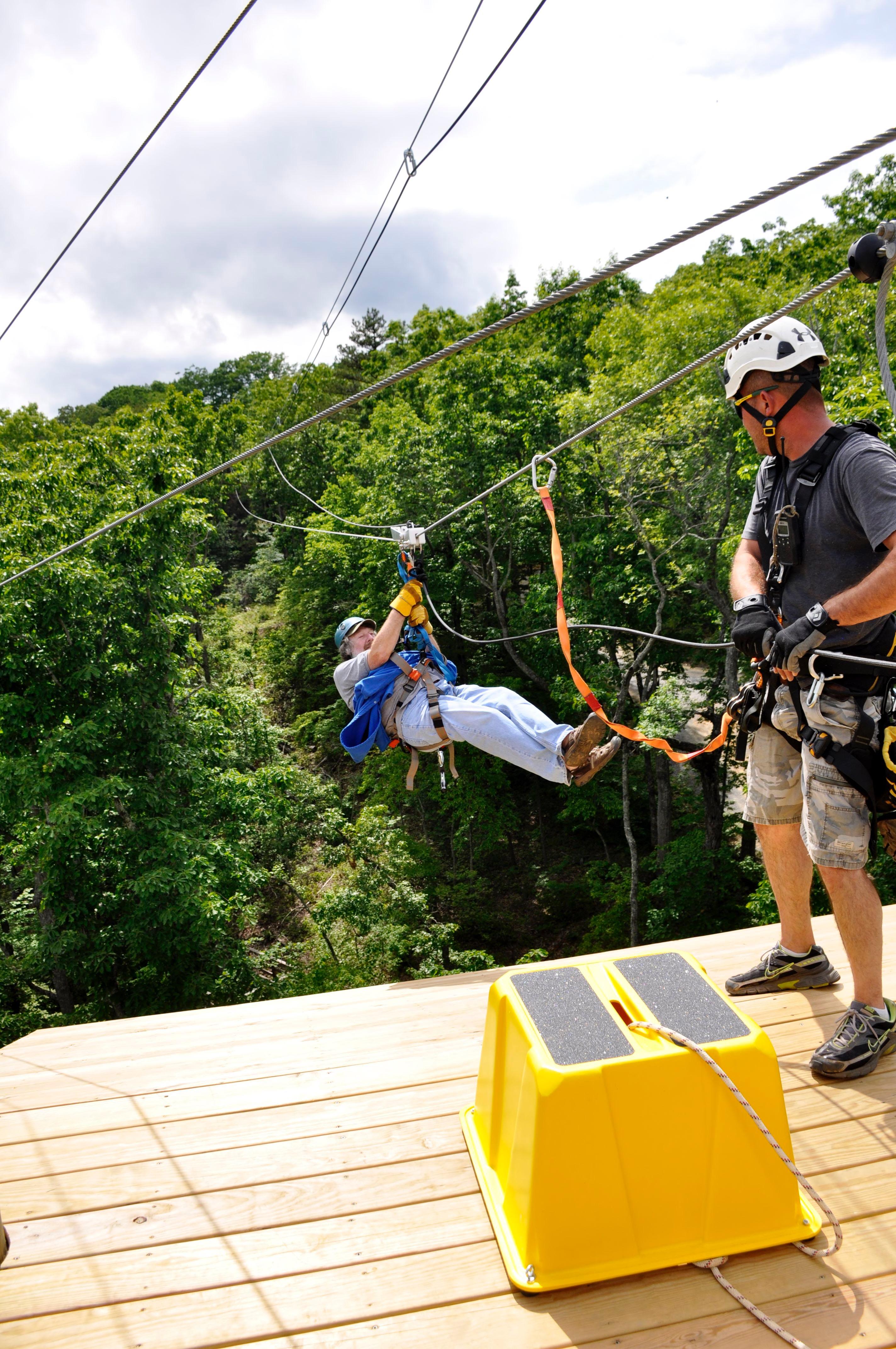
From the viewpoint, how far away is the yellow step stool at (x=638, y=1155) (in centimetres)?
160

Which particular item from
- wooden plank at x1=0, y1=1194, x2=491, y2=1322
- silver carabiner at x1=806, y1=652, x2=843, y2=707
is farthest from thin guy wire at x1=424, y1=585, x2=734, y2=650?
wooden plank at x1=0, y1=1194, x2=491, y2=1322

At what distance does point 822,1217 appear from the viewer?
5.75ft

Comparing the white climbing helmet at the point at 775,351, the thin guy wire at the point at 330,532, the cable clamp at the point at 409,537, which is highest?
the thin guy wire at the point at 330,532

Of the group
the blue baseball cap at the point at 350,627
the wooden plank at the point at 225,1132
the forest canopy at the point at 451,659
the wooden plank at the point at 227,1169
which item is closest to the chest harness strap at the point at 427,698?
the blue baseball cap at the point at 350,627

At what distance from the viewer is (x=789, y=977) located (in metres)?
2.61

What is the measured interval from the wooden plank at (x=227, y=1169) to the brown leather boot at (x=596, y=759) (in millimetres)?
1222

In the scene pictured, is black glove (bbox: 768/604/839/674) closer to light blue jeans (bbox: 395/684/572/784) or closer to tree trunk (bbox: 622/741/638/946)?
light blue jeans (bbox: 395/684/572/784)

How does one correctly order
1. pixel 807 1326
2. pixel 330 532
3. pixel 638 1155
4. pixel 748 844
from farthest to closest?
pixel 748 844 → pixel 330 532 → pixel 638 1155 → pixel 807 1326

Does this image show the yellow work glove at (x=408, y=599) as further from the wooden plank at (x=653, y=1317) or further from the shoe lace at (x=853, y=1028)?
the wooden plank at (x=653, y=1317)

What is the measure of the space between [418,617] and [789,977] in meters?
1.75

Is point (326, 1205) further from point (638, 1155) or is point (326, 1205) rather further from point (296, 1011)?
point (296, 1011)

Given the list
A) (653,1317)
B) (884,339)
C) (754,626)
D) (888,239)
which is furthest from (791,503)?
(653,1317)

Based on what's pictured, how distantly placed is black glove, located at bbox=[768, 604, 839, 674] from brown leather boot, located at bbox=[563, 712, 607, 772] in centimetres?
68

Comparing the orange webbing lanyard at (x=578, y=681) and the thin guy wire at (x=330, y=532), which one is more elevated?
the thin guy wire at (x=330, y=532)
